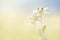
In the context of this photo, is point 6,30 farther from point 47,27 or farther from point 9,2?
point 47,27

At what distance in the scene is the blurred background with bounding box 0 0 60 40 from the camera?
106 centimetres

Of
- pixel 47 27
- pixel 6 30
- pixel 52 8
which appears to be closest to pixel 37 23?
pixel 47 27

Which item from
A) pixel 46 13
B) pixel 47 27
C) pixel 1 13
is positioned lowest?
pixel 47 27

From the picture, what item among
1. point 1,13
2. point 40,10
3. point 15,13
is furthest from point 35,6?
point 1,13

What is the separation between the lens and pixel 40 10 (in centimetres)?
105

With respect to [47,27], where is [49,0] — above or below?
above

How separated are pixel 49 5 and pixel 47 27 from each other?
23cm

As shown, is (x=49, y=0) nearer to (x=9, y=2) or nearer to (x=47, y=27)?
(x=47, y=27)

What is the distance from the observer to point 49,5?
42.4 inches

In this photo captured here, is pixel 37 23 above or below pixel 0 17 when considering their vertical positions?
below

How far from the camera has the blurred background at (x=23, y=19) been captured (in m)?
1.06

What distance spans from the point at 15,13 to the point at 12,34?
0.72 ft

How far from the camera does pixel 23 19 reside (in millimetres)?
1087

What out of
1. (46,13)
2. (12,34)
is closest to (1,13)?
(12,34)
